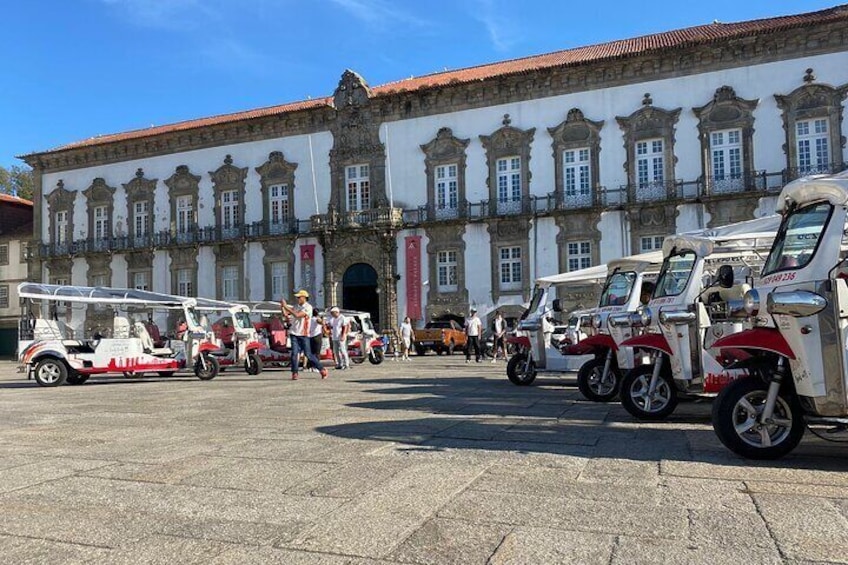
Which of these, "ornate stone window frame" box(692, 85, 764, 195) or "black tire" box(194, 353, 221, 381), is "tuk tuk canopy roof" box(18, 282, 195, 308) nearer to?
"black tire" box(194, 353, 221, 381)

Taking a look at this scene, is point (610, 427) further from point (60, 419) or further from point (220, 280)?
point (220, 280)

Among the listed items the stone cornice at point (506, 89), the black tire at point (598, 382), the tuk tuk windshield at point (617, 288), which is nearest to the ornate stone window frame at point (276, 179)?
the stone cornice at point (506, 89)

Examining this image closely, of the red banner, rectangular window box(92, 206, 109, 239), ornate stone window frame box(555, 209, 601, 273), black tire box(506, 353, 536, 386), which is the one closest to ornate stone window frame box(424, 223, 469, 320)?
the red banner

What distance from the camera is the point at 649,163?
32.4 metres

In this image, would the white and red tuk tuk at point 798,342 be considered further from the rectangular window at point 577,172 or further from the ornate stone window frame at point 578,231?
the rectangular window at point 577,172

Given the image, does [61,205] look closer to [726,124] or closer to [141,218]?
[141,218]

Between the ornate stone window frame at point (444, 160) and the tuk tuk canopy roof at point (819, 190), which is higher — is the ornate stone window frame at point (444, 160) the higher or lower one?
the higher one

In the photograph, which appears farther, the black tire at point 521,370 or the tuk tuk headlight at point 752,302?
the black tire at point 521,370

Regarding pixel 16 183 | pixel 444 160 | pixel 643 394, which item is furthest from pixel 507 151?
pixel 16 183

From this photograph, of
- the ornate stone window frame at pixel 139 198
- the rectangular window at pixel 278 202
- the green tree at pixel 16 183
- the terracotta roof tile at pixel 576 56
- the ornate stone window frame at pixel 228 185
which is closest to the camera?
the terracotta roof tile at pixel 576 56

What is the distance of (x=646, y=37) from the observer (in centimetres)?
3647

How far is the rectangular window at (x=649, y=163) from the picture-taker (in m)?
32.2

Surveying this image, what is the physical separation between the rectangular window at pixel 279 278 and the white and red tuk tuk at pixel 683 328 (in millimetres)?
32386

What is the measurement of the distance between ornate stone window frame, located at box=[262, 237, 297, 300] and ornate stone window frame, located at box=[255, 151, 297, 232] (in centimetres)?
69
